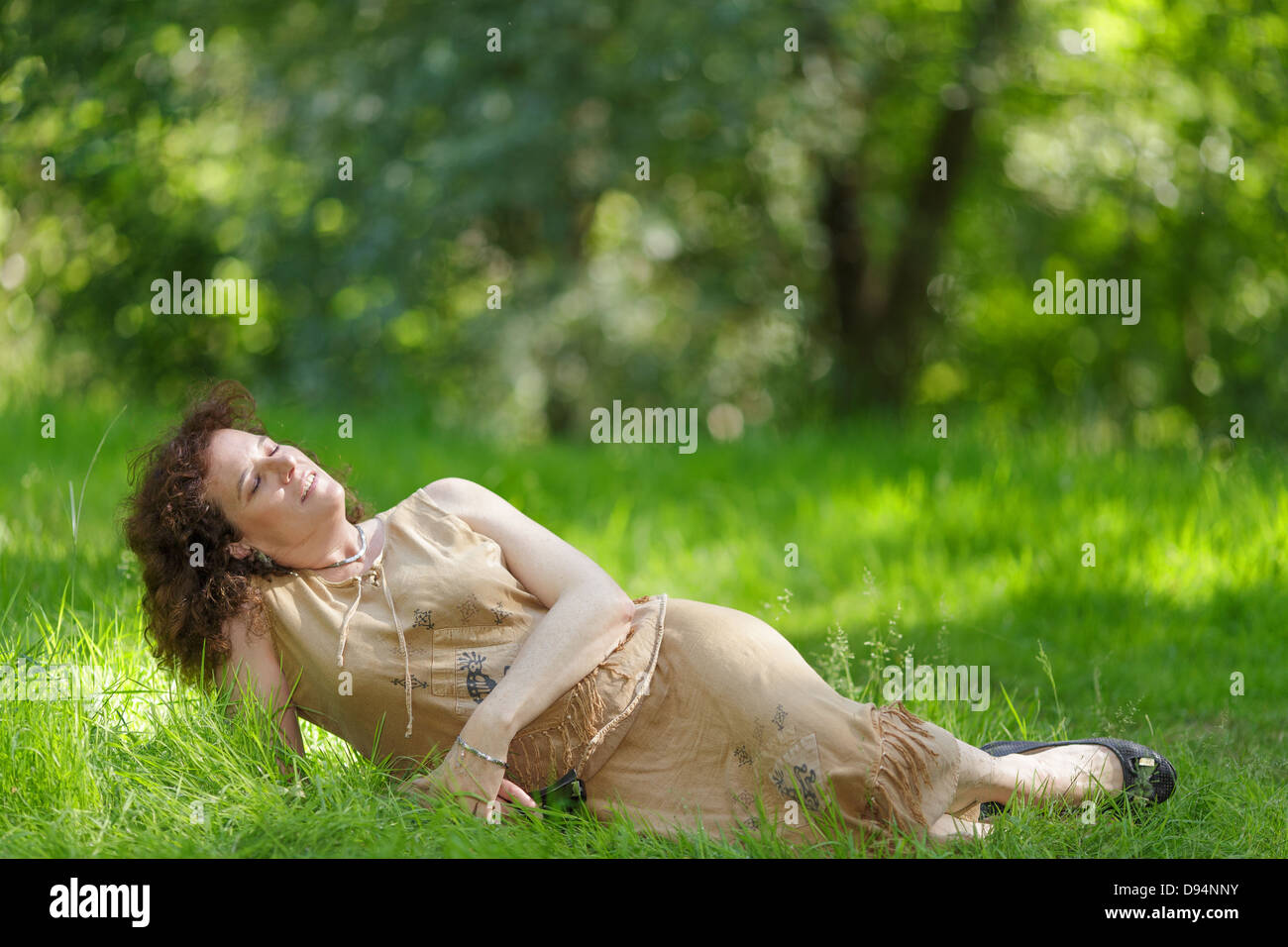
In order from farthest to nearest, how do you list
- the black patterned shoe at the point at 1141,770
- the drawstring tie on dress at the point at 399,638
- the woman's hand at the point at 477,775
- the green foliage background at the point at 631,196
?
the green foliage background at the point at 631,196 < the black patterned shoe at the point at 1141,770 < the drawstring tie on dress at the point at 399,638 < the woman's hand at the point at 477,775

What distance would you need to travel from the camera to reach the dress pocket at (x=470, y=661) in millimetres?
2881

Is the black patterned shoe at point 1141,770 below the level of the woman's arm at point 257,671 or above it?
below

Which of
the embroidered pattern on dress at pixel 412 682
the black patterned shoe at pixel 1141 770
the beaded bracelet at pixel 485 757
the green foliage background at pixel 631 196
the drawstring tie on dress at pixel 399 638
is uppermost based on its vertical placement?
the green foliage background at pixel 631 196

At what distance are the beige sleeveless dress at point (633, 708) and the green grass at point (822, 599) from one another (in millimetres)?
109

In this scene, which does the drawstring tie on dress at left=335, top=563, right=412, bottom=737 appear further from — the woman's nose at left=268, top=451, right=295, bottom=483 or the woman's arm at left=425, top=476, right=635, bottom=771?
the woman's nose at left=268, top=451, right=295, bottom=483

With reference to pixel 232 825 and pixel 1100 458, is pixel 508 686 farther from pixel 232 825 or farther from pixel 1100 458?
pixel 1100 458

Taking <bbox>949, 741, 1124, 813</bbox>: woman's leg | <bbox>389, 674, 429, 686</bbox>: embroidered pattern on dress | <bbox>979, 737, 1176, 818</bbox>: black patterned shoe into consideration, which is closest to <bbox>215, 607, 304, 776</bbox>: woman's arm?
<bbox>389, 674, 429, 686</bbox>: embroidered pattern on dress

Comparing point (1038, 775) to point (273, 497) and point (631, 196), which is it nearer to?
point (273, 497)

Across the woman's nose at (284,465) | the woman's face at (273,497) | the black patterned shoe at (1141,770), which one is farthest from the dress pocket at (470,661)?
the black patterned shoe at (1141,770)

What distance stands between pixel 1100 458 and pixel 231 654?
4.92m

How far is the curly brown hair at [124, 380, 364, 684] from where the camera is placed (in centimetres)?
291

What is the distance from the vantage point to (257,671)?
295 centimetres

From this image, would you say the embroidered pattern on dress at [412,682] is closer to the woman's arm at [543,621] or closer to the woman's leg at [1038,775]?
the woman's arm at [543,621]

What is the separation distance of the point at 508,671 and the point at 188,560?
0.82 meters
